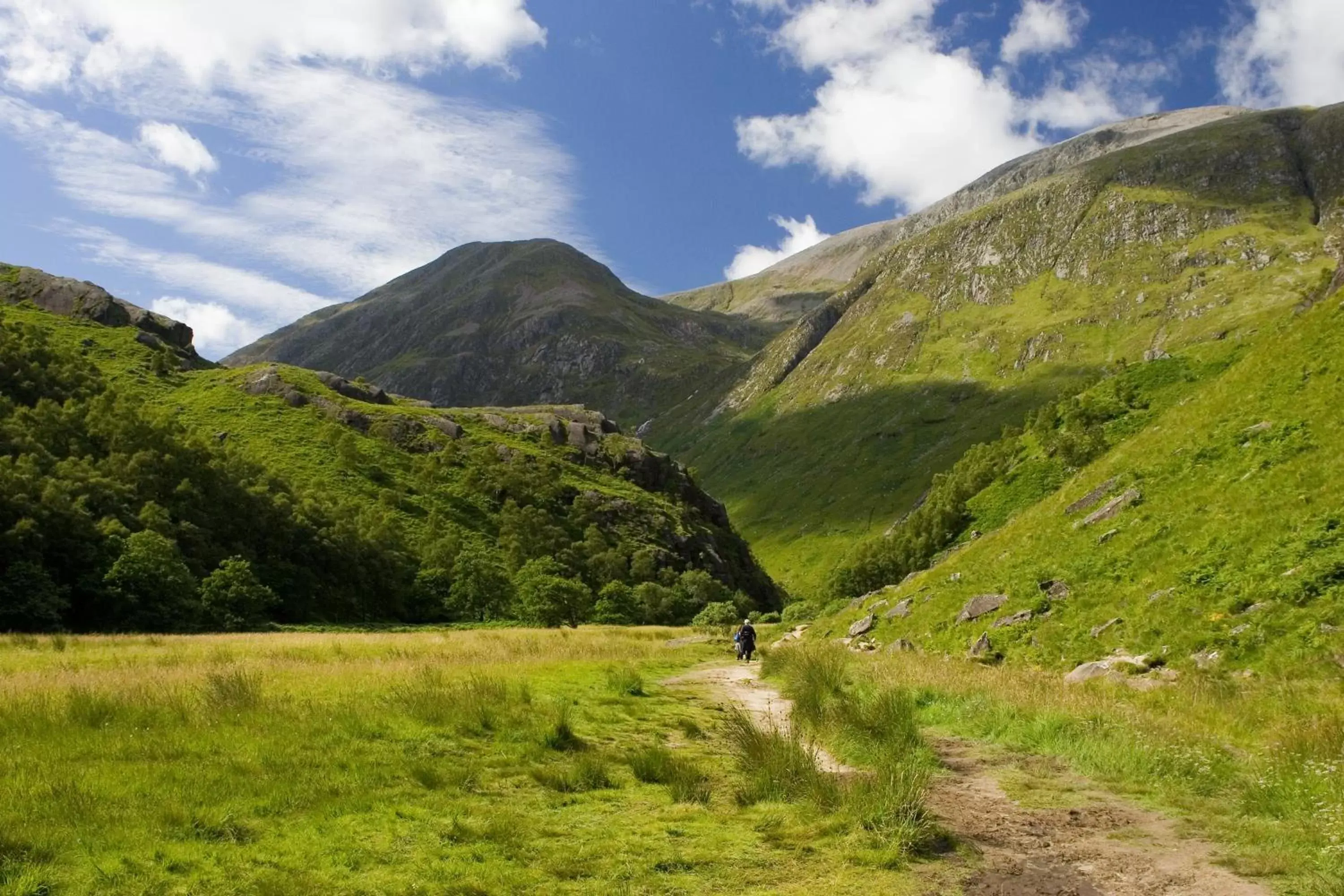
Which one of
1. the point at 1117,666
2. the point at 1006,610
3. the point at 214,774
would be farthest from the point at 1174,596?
the point at 214,774

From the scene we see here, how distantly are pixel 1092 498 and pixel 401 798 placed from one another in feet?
89.5

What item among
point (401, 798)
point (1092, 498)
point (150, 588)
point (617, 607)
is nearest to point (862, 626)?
point (1092, 498)

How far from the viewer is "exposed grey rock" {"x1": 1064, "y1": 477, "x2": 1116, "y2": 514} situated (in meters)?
28.5

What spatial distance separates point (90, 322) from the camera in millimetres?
133500

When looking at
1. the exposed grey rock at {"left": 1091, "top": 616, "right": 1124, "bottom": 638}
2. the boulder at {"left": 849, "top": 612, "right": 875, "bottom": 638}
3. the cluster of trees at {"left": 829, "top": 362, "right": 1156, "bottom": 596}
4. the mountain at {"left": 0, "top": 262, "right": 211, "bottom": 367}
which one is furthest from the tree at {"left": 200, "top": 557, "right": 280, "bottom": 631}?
the mountain at {"left": 0, "top": 262, "right": 211, "bottom": 367}

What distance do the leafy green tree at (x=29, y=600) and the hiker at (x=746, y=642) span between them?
135 ft

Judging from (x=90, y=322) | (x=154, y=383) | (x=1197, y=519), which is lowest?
(x=1197, y=519)

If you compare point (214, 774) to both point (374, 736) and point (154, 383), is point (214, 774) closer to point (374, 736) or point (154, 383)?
point (374, 736)

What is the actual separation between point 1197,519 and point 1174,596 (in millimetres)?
3540

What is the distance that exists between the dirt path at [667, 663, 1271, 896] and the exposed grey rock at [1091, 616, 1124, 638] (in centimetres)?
861

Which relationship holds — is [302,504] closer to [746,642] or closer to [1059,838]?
[746,642]

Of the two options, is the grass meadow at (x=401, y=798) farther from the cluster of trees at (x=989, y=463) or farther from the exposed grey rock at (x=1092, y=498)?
the cluster of trees at (x=989, y=463)

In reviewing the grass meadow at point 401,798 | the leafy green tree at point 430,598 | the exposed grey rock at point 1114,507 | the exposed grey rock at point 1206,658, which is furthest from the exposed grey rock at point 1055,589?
the leafy green tree at point 430,598

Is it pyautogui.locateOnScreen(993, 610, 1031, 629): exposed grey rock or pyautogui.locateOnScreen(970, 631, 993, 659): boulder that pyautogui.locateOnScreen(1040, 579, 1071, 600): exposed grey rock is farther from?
pyautogui.locateOnScreen(970, 631, 993, 659): boulder
